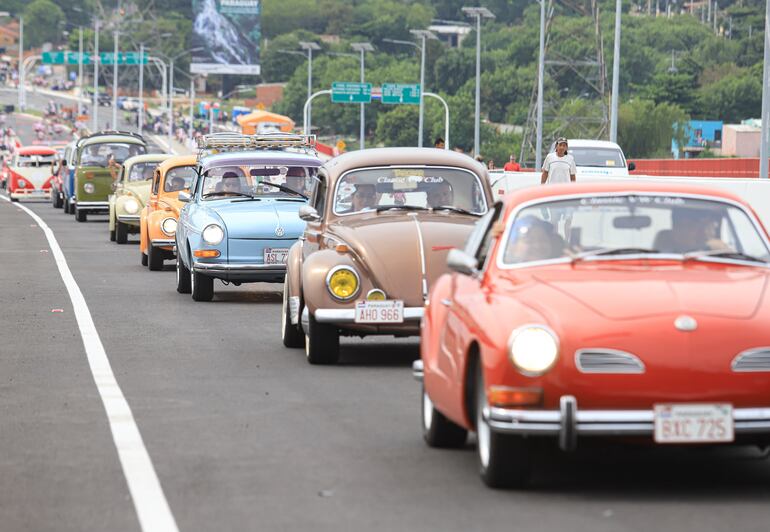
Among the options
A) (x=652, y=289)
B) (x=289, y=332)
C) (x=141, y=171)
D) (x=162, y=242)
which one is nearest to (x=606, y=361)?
(x=652, y=289)

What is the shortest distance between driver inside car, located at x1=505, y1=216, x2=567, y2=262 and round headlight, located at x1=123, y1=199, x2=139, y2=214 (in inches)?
968

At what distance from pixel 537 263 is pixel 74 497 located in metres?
2.46

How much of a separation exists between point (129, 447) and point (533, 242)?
89.9 inches

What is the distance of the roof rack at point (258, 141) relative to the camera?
81.3 feet

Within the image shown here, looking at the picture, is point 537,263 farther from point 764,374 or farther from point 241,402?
point 241,402

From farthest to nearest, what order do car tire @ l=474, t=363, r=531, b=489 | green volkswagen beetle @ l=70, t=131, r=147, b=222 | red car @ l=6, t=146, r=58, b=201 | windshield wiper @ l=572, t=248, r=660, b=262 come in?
1. red car @ l=6, t=146, r=58, b=201
2. green volkswagen beetle @ l=70, t=131, r=147, b=222
3. windshield wiper @ l=572, t=248, r=660, b=262
4. car tire @ l=474, t=363, r=531, b=489

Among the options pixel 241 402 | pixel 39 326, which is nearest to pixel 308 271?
pixel 241 402

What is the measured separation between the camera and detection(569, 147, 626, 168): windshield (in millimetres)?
40625

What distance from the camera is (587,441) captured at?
843cm

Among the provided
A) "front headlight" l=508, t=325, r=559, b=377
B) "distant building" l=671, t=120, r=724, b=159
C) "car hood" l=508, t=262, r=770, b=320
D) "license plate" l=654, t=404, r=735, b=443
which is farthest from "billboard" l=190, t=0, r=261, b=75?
"license plate" l=654, t=404, r=735, b=443

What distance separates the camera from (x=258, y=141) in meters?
25.0

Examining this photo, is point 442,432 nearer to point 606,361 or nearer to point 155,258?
point 606,361

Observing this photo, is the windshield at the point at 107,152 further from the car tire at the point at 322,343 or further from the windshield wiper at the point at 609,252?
the windshield wiper at the point at 609,252

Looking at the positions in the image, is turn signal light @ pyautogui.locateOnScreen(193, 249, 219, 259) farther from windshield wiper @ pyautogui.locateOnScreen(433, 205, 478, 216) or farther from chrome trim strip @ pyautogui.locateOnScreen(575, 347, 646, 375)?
chrome trim strip @ pyautogui.locateOnScreen(575, 347, 646, 375)
